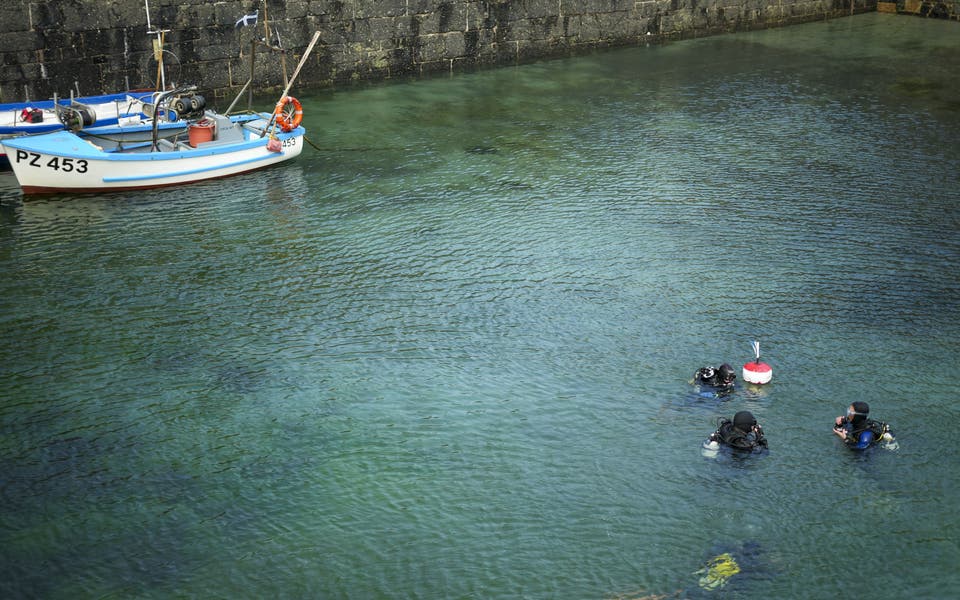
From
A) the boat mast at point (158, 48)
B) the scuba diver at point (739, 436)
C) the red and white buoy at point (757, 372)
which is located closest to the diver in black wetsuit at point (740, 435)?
the scuba diver at point (739, 436)

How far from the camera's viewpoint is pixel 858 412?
1009cm

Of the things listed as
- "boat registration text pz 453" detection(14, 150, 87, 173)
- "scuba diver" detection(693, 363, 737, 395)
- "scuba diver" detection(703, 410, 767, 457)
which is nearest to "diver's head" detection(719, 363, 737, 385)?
"scuba diver" detection(693, 363, 737, 395)

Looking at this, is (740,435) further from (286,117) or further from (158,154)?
(286,117)

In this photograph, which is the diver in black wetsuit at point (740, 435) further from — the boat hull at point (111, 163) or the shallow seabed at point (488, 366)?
the boat hull at point (111, 163)

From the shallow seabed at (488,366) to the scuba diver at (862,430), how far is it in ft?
0.57

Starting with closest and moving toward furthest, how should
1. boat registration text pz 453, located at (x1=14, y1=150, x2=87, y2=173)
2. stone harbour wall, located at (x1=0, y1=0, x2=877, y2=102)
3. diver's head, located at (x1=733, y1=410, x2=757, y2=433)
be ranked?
diver's head, located at (x1=733, y1=410, x2=757, y2=433), boat registration text pz 453, located at (x1=14, y1=150, x2=87, y2=173), stone harbour wall, located at (x1=0, y1=0, x2=877, y2=102)

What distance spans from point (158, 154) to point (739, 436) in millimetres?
11833

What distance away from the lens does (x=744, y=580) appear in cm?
863

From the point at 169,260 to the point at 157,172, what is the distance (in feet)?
10.6

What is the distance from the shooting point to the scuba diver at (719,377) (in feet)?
36.8

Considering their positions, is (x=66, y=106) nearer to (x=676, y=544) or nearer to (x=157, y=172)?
(x=157, y=172)

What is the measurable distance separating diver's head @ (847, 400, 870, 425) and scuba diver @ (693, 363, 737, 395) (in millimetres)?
1402

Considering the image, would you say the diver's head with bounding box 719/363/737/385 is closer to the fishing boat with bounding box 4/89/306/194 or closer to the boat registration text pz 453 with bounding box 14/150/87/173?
the fishing boat with bounding box 4/89/306/194

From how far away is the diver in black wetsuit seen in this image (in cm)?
1004
